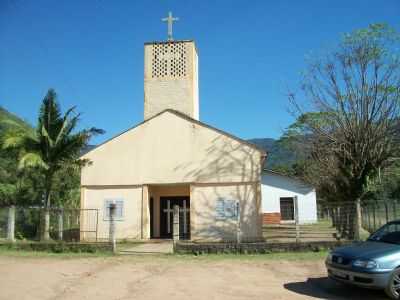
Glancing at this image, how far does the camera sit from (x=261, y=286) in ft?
31.1

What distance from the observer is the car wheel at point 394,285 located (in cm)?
786

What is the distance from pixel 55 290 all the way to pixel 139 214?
11244mm

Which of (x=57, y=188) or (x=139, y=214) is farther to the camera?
(x=57, y=188)

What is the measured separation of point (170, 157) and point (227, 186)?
9.88 feet

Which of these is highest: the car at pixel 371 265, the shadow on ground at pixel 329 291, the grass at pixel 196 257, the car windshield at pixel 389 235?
the car windshield at pixel 389 235

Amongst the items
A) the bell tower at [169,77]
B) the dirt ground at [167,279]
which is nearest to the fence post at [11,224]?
the dirt ground at [167,279]

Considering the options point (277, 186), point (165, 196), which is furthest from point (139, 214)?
point (277, 186)

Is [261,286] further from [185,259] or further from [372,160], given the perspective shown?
[372,160]

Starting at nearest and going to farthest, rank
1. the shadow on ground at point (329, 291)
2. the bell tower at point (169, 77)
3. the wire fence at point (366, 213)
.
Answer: the shadow on ground at point (329, 291) → the wire fence at point (366, 213) → the bell tower at point (169, 77)

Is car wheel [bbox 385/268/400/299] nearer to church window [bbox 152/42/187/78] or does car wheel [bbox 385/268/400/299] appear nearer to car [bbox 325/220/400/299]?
car [bbox 325/220/400/299]

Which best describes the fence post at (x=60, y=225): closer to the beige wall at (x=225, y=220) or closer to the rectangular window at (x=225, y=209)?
the beige wall at (x=225, y=220)

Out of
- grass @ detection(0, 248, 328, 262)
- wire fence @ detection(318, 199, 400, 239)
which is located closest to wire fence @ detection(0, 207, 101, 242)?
grass @ detection(0, 248, 328, 262)

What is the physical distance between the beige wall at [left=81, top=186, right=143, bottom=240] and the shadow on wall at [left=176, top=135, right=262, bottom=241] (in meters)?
2.58

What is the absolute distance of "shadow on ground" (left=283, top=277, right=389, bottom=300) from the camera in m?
8.44
